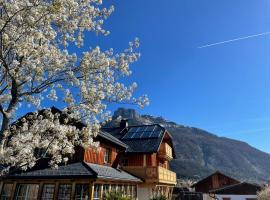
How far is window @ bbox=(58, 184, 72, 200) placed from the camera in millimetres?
18703

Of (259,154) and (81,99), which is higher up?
(259,154)

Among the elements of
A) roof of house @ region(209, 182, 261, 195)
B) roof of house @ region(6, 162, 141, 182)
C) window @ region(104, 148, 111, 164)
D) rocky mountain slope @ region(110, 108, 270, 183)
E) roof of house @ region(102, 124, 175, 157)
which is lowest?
roof of house @ region(6, 162, 141, 182)

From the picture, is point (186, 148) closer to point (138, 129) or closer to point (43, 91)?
point (138, 129)

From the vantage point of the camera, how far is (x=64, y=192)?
1892cm

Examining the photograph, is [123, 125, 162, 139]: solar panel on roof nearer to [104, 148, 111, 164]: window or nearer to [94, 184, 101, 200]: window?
[104, 148, 111, 164]: window

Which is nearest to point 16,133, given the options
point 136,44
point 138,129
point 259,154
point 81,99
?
point 81,99

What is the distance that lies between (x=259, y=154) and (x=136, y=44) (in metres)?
189

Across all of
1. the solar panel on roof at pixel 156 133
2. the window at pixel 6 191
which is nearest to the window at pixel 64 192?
the window at pixel 6 191

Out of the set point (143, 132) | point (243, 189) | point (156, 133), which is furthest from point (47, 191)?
point (243, 189)

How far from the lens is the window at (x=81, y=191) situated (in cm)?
1828

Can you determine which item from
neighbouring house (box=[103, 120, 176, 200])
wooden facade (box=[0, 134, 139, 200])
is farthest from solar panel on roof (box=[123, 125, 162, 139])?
wooden facade (box=[0, 134, 139, 200])

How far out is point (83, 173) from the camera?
59.5 ft

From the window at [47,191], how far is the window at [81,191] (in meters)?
2.13

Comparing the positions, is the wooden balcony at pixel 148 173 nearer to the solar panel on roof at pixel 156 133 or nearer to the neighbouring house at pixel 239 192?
the solar panel on roof at pixel 156 133
